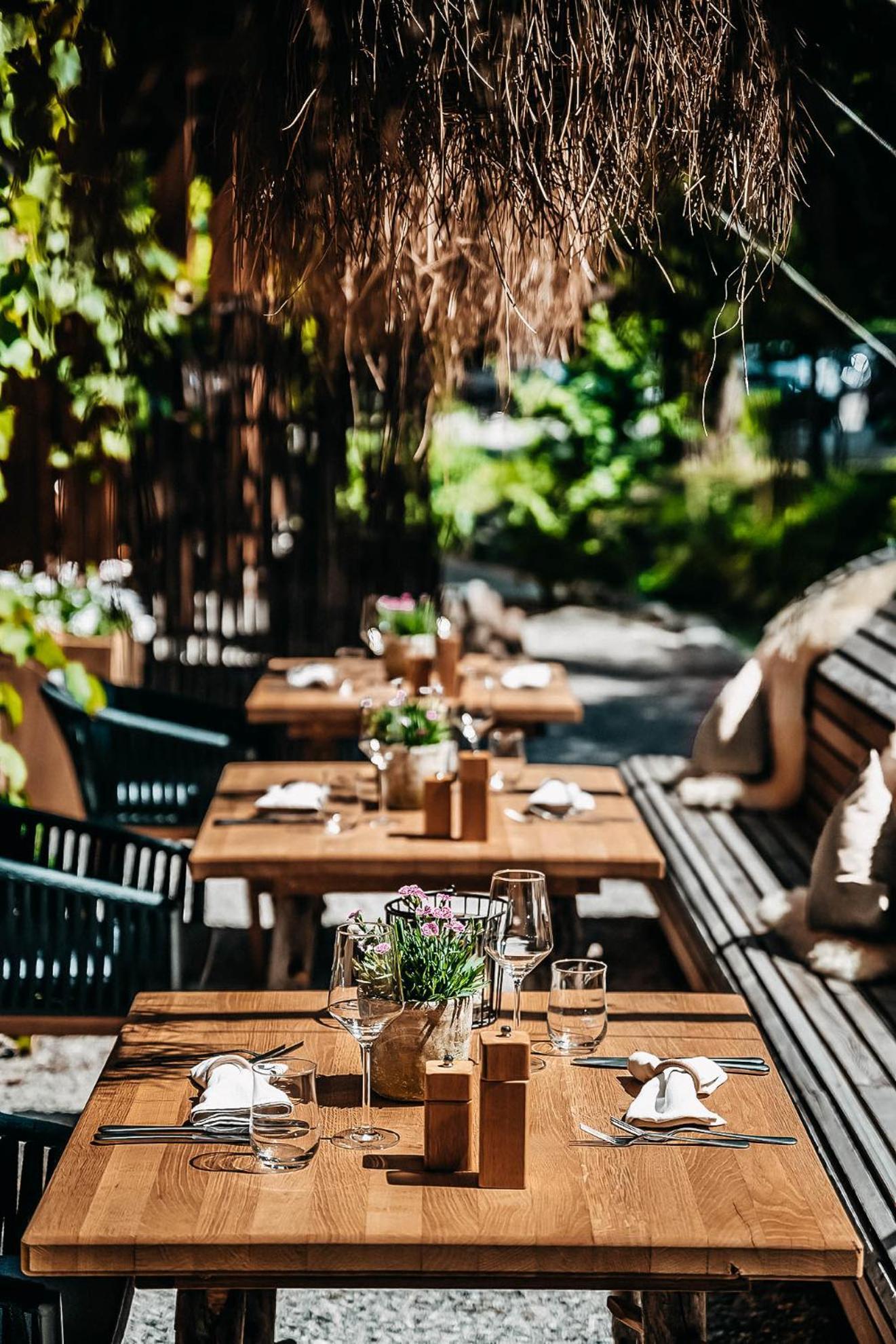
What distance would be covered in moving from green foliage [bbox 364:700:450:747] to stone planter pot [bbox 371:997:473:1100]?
182 cm

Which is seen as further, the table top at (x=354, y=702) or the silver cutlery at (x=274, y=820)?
the table top at (x=354, y=702)

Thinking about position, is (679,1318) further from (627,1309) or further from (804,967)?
(804,967)

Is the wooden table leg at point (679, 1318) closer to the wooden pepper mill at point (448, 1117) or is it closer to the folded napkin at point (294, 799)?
the wooden pepper mill at point (448, 1117)

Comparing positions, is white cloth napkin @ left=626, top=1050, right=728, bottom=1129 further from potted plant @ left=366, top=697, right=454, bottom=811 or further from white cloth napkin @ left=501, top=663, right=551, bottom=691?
white cloth napkin @ left=501, top=663, right=551, bottom=691

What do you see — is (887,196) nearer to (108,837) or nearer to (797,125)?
(797,125)

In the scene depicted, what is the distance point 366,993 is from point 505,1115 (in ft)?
1.03

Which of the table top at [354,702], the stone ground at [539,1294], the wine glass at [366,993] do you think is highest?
the wine glass at [366,993]

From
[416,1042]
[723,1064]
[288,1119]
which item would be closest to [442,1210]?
[288,1119]

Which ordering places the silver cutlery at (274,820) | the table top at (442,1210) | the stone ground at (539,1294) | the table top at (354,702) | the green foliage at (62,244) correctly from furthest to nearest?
the table top at (354,702) → the silver cutlery at (274,820) → the stone ground at (539,1294) → the green foliage at (62,244) → the table top at (442,1210)

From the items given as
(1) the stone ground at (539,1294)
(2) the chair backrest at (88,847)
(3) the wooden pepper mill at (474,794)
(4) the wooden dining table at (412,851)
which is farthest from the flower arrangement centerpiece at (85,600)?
(3) the wooden pepper mill at (474,794)

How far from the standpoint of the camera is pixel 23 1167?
2.50 m

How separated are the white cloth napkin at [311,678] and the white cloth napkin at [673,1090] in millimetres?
3619

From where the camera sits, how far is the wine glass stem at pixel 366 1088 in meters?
2.34

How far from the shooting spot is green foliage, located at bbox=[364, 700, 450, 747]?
13.8 ft
